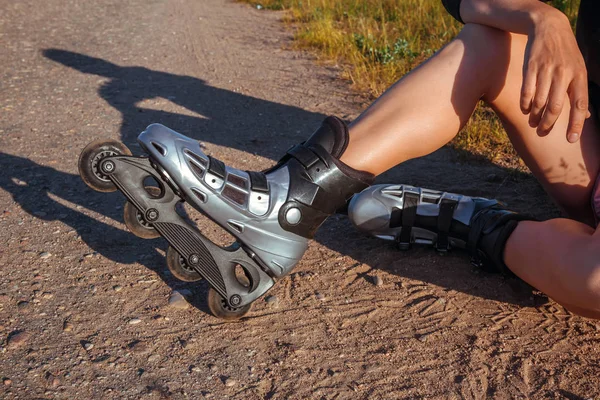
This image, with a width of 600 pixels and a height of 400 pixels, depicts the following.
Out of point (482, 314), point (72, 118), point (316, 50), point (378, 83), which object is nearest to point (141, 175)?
point (482, 314)

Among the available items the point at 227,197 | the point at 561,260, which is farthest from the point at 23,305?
the point at 561,260

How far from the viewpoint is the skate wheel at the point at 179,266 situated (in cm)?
188

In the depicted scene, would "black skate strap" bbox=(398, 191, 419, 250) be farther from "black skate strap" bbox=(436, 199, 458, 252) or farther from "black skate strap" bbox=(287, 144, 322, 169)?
"black skate strap" bbox=(287, 144, 322, 169)

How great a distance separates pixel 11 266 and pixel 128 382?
739 millimetres

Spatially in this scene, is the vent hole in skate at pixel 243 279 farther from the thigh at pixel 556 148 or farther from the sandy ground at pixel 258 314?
the thigh at pixel 556 148

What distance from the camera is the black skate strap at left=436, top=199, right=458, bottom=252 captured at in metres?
2.22

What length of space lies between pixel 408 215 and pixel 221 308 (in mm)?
710

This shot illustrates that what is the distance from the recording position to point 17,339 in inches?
70.6

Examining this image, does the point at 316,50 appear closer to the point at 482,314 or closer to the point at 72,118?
the point at 72,118

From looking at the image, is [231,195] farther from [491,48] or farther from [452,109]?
[491,48]

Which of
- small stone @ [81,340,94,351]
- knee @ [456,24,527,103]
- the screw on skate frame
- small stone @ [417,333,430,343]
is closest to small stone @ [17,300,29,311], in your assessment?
small stone @ [81,340,94,351]

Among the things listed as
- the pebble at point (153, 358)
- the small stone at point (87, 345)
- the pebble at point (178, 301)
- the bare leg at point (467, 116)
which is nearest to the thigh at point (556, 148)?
the bare leg at point (467, 116)

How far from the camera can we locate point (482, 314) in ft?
6.59

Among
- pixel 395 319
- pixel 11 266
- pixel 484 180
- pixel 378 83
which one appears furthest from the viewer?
pixel 378 83
